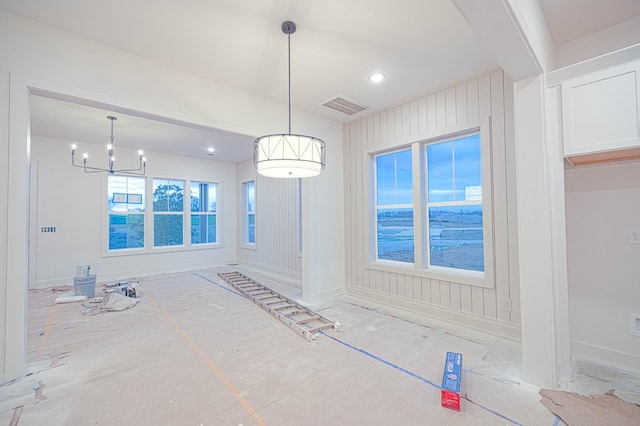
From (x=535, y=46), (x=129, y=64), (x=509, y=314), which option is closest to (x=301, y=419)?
(x=509, y=314)

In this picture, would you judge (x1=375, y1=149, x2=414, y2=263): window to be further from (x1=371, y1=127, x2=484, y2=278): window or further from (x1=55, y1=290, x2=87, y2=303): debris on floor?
(x1=55, y1=290, x2=87, y2=303): debris on floor

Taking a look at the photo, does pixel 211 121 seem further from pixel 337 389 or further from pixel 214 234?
pixel 214 234

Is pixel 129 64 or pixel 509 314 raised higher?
pixel 129 64

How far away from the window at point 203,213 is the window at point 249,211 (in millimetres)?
819

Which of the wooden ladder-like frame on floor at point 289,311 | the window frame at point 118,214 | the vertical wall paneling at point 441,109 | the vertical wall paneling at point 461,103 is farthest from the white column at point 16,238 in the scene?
the window frame at point 118,214

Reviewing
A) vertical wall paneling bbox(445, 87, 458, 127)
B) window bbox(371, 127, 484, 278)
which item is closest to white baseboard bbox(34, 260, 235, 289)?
window bbox(371, 127, 484, 278)

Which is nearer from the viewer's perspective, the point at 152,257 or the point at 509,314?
the point at 509,314

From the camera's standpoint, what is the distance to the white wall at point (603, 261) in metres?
2.35

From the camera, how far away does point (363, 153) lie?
14.5ft

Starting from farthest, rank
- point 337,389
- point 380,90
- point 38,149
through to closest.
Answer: point 38,149 < point 380,90 < point 337,389

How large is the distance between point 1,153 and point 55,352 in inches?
74.4

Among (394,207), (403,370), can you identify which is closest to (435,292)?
(394,207)

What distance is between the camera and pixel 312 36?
254cm

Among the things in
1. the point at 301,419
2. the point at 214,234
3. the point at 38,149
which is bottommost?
the point at 301,419
